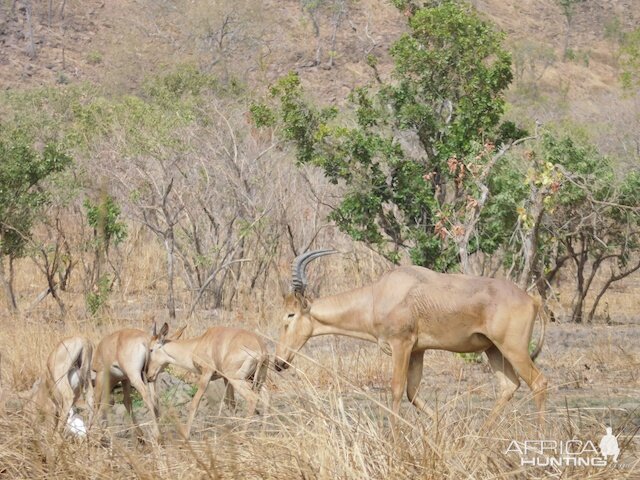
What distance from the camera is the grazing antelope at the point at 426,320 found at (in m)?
8.81

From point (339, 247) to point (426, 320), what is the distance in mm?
10018

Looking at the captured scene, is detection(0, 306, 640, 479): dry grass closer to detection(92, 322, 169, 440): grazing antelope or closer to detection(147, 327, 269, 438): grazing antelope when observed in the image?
detection(92, 322, 169, 440): grazing antelope

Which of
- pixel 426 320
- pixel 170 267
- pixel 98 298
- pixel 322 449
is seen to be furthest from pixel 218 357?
pixel 170 267

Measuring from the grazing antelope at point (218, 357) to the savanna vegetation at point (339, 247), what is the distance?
0.35m

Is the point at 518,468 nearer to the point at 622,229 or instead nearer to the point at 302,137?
the point at 302,137

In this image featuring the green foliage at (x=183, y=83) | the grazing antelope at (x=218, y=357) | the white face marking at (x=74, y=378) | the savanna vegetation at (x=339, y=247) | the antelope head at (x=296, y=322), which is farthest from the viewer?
the green foliage at (x=183, y=83)

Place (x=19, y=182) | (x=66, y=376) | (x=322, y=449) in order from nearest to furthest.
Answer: (x=322, y=449), (x=66, y=376), (x=19, y=182)

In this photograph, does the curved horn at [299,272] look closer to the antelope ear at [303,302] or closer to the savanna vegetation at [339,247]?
the antelope ear at [303,302]

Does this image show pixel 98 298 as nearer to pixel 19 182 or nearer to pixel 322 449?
pixel 19 182

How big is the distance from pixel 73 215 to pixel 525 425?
54.5ft

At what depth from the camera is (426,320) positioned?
29.9 ft

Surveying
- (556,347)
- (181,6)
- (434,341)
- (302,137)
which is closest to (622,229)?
(556,347)

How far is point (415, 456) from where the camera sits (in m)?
5.20

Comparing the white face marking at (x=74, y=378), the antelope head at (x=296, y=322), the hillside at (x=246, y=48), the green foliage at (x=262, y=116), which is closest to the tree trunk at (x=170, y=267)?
the green foliage at (x=262, y=116)
